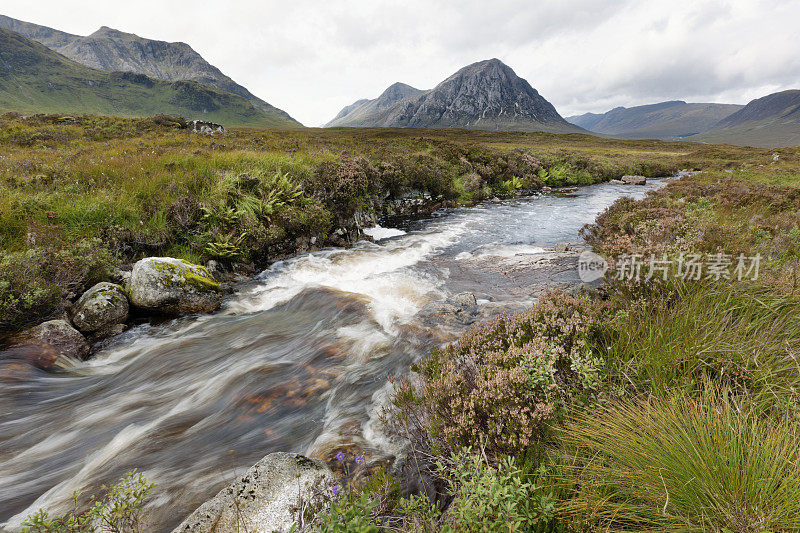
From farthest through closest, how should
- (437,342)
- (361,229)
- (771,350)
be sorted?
(361,229) → (437,342) → (771,350)

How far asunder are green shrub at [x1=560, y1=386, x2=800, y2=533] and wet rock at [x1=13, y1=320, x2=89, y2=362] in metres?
7.76

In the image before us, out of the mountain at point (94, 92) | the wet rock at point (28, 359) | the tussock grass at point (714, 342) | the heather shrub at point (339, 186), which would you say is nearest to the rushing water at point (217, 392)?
the wet rock at point (28, 359)

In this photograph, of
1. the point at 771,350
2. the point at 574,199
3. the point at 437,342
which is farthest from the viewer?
the point at 574,199

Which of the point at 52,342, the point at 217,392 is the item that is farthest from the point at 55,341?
the point at 217,392

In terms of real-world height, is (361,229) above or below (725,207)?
below

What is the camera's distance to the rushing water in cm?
365

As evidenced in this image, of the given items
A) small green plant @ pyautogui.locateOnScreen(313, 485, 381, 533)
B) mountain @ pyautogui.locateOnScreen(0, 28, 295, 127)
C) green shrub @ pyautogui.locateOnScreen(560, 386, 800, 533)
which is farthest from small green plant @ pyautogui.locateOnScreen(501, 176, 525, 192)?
mountain @ pyautogui.locateOnScreen(0, 28, 295, 127)

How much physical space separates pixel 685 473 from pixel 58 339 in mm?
8603

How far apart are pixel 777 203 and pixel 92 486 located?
1779 cm

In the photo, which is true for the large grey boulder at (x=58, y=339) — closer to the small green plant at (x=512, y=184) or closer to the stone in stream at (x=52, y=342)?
the stone in stream at (x=52, y=342)

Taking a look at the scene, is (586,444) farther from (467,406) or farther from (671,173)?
(671,173)

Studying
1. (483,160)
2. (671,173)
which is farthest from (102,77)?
(671,173)

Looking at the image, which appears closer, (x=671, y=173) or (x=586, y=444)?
(x=586, y=444)

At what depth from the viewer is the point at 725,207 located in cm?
998
